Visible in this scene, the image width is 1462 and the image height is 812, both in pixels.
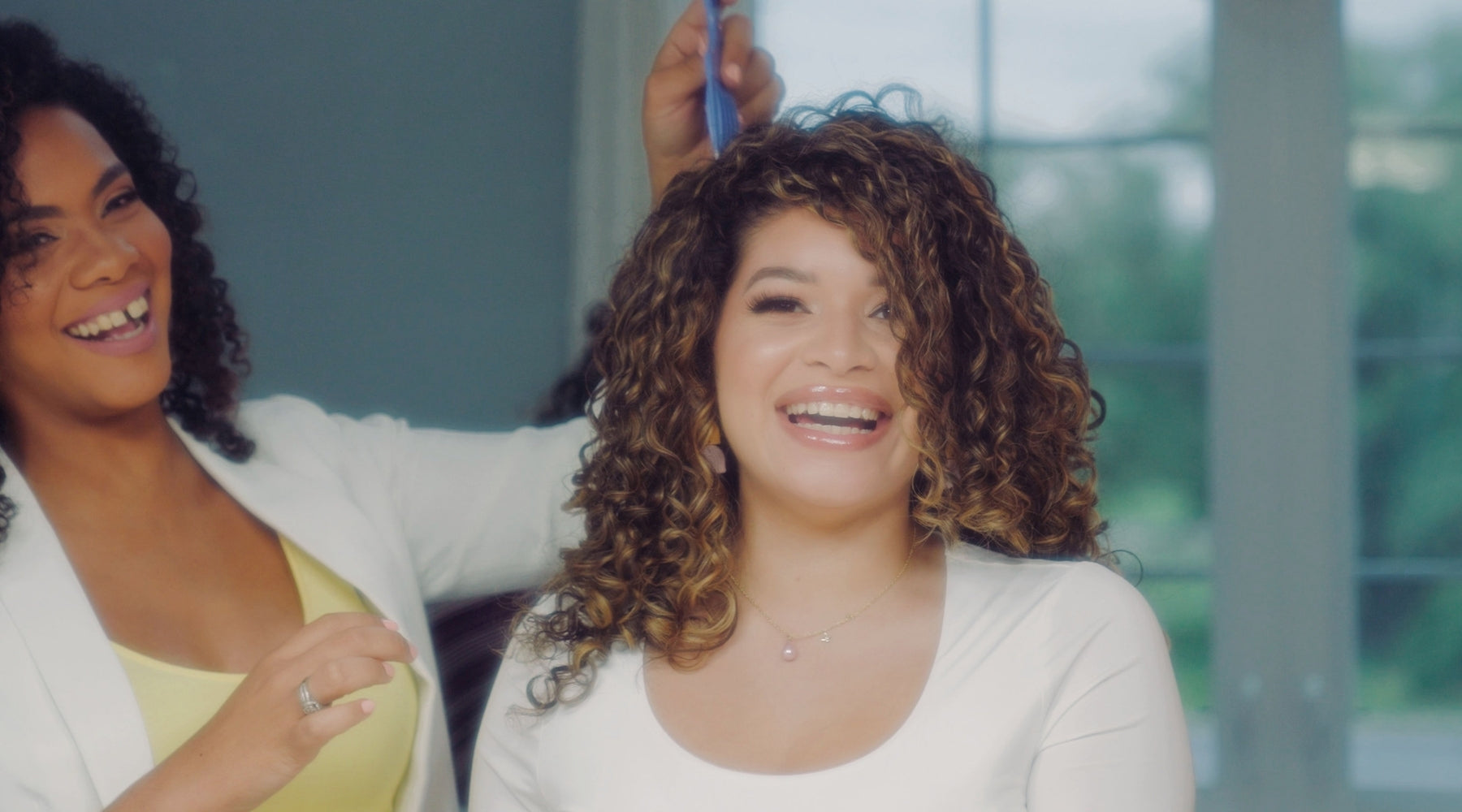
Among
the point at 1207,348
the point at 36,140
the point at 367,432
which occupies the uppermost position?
the point at 36,140

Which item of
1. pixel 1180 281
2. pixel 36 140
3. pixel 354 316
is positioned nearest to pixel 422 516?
pixel 36 140

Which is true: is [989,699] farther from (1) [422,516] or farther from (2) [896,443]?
(1) [422,516]

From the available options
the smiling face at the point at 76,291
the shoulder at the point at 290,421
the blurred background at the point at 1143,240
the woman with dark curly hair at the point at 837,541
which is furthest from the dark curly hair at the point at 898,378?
the blurred background at the point at 1143,240

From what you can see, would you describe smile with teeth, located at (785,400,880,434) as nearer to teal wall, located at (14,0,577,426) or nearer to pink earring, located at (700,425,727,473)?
pink earring, located at (700,425,727,473)

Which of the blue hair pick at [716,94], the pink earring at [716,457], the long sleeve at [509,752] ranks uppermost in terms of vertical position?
the blue hair pick at [716,94]

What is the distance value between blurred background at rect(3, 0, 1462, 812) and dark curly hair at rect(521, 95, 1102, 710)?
56.6 inches

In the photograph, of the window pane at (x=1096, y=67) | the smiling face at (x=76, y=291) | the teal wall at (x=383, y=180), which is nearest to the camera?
the smiling face at (x=76, y=291)

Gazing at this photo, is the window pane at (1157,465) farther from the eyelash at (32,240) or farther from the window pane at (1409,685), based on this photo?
the eyelash at (32,240)

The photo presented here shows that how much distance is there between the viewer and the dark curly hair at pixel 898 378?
1.33 meters

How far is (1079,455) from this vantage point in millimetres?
1455

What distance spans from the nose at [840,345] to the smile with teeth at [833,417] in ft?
0.11

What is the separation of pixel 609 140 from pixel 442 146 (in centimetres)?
36

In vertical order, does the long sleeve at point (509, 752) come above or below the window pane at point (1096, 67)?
below

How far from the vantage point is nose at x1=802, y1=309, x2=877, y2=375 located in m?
1.27
